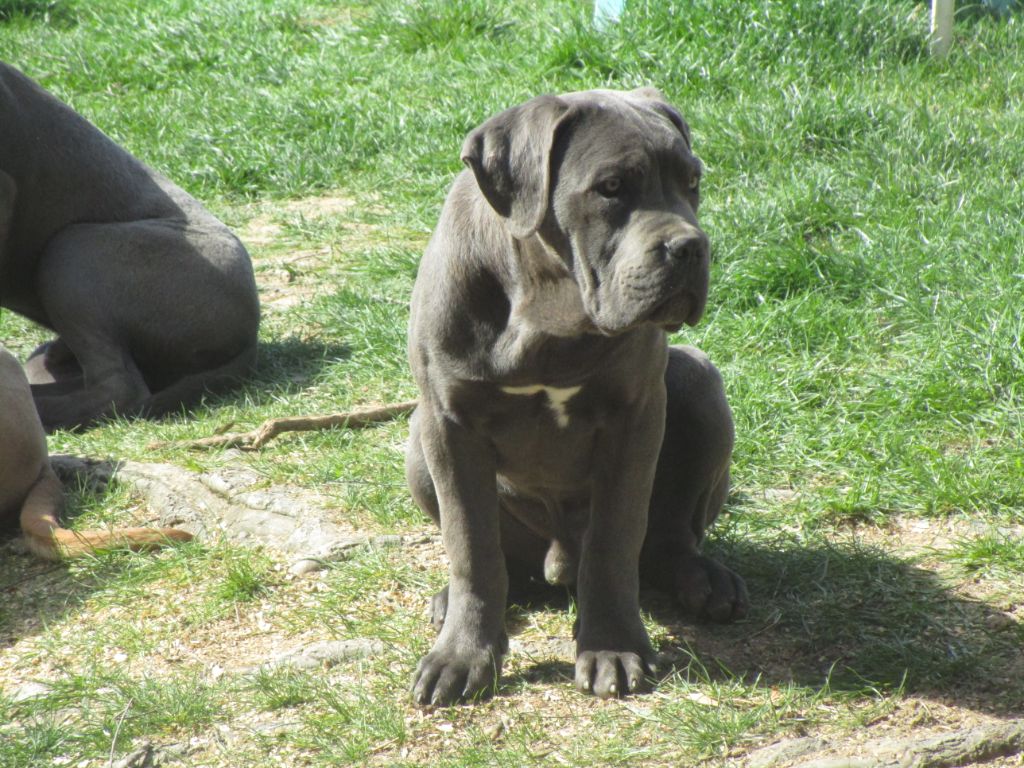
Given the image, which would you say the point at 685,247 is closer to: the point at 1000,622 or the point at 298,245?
the point at 1000,622

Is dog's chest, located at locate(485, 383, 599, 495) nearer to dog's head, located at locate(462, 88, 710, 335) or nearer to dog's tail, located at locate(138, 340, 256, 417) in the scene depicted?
dog's head, located at locate(462, 88, 710, 335)

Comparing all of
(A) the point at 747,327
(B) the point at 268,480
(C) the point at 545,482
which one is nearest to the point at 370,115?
(A) the point at 747,327

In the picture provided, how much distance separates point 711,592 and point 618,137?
4.11ft

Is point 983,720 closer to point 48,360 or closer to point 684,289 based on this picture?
point 684,289

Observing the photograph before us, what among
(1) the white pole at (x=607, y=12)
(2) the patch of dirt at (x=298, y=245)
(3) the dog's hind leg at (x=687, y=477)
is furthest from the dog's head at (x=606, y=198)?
(1) the white pole at (x=607, y=12)

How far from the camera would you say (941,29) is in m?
7.57

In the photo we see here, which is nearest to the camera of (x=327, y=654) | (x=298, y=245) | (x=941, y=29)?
(x=327, y=654)

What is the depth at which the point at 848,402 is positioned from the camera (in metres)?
4.71

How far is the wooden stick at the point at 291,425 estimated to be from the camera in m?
4.86

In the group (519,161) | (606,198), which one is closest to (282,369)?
(519,161)

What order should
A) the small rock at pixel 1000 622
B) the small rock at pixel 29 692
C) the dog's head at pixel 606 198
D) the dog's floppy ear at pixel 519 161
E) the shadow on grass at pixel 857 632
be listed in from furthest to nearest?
the small rock at pixel 1000 622
the small rock at pixel 29 692
the shadow on grass at pixel 857 632
the dog's floppy ear at pixel 519 161
the dog's head at pixel 606 198

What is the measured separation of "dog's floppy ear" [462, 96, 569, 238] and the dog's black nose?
0.32 meters

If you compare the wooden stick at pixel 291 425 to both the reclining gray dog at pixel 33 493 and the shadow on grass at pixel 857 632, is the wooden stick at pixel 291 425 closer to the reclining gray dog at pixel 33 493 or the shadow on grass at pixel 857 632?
the reclining gray dog at pixel 33 493

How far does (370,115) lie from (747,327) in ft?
12.7
